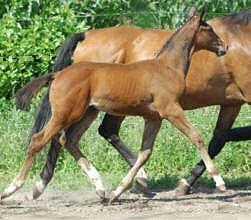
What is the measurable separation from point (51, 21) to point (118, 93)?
4785mm

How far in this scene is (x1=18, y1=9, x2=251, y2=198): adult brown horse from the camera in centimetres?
689

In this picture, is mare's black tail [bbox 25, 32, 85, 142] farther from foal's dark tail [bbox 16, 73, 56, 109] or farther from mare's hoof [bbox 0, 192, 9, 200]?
mare's hoof [bbox 0, 192, 9, 200]

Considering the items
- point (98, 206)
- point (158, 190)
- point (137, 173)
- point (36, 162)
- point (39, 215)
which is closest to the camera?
point (39, 215)

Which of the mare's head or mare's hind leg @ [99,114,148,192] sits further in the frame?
mare's hind leg @ [99,114,148,192]

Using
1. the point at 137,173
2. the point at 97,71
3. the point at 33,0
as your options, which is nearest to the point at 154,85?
the point at 97,71

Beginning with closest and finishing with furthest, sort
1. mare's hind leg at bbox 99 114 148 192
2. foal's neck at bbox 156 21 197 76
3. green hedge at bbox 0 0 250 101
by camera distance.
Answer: foal's neck at bbox 156 21 197 76 < mare's hind leg at bbox 99 114 148 192 < green hedge at bbox 0 0 250 101

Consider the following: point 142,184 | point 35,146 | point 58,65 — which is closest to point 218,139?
point 142,184

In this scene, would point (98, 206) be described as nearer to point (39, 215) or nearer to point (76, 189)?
point (39, 215)

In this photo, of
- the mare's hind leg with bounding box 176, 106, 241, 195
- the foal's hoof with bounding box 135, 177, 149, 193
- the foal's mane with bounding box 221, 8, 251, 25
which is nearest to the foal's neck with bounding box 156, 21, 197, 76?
the foal's mane with bounding box 221, 8, 251, 25

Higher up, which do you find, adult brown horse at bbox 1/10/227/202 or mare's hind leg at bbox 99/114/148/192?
adult brown horse at bbox 1/10/227/202

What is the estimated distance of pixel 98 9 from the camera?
37.6 feet

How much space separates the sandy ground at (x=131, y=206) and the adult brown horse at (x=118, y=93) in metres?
0.23

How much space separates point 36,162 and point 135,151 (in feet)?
3.99

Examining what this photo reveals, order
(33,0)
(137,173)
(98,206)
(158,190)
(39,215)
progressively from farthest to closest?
(33,0) → (158,190) → (137,173) → (98,206) → (39,215)
